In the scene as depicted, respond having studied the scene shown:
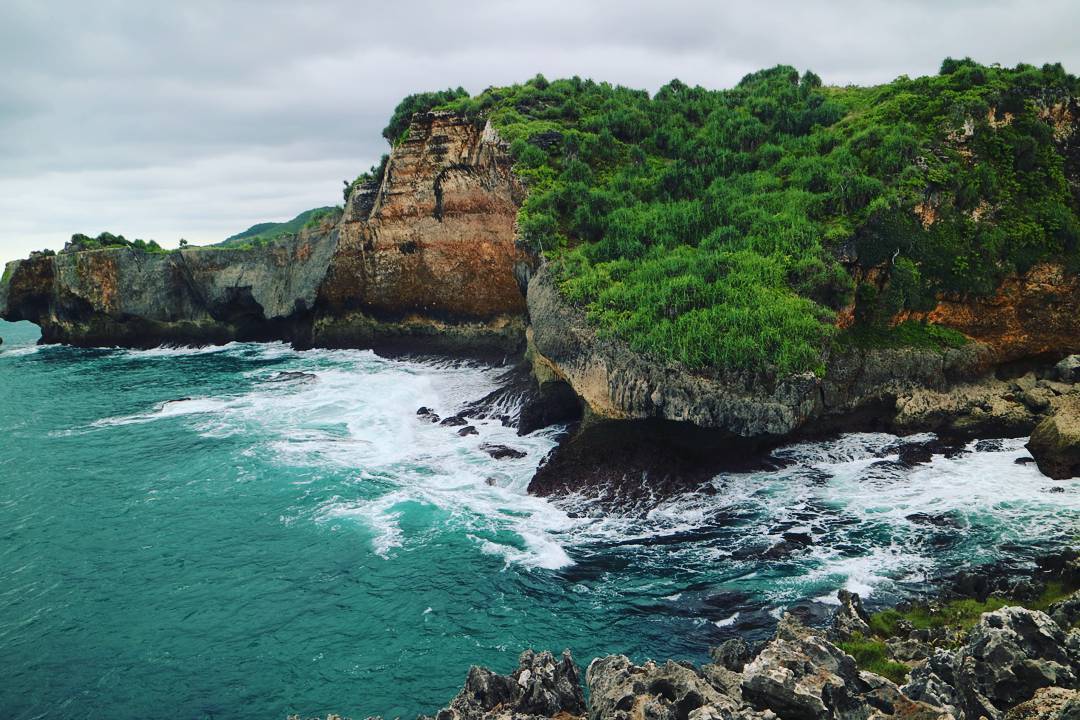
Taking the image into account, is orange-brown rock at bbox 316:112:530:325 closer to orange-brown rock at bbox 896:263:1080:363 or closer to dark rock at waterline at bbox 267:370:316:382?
dark rock at waterline at bbox 267:370:316:382

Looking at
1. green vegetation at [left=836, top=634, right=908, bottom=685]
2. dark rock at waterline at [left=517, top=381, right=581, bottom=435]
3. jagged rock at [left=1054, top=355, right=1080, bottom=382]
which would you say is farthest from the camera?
dark rock at waterline at [left=517, top=381, right=581, bottom=435]

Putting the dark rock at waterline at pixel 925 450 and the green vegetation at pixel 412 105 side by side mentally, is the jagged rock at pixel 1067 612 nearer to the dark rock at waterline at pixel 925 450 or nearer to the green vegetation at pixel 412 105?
the dark rock at waterline at pixel 925 450

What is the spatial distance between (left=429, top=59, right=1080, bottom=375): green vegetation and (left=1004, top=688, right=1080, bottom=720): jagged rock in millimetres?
11975

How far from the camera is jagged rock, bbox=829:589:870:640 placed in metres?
13.1

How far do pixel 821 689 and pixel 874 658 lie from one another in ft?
10.8

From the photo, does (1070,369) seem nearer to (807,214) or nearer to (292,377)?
(807,214)

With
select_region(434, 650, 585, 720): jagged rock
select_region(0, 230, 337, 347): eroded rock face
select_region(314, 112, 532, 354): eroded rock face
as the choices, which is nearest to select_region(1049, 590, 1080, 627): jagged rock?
select_region(434, 650, 585, 720): jagged rock

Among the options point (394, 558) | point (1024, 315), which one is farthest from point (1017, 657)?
point (1024, 315)

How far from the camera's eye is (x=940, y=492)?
19.4 meters

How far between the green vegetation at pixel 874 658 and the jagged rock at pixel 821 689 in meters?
1.49

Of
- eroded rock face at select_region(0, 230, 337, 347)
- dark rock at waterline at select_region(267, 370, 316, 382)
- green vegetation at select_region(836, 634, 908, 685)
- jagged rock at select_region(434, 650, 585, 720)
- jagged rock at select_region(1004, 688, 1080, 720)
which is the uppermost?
eroded rock face at select_region(0, 230, 337, 347)

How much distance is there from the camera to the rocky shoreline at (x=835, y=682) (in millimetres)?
9008

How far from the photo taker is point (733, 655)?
12578 millimetres

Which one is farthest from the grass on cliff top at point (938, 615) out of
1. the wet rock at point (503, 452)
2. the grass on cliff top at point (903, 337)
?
the wet rock at point (503, 452)
